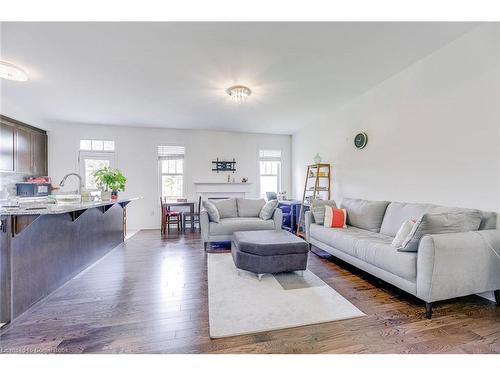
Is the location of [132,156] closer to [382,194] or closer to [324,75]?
[324,75]

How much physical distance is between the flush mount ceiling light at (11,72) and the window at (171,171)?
3.08m

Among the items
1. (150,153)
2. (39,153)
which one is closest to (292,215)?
(150,153)

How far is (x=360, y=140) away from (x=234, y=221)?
2609 mm

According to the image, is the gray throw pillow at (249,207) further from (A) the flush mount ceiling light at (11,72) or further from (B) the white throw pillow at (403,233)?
(A) the flush mount ceiling light at (11,72)

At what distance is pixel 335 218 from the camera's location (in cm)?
341

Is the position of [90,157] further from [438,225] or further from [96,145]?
[438,225]

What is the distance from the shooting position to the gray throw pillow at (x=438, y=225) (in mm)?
1953

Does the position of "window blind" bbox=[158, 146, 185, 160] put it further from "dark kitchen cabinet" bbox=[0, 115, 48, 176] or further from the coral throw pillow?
the coral throw pillow

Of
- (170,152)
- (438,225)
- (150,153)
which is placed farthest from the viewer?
(170,152)

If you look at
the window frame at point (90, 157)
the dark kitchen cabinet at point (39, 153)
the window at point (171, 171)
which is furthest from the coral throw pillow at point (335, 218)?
the dark kitchen cabinet at point (39, 153)

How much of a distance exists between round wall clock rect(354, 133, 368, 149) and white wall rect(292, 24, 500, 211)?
84mm

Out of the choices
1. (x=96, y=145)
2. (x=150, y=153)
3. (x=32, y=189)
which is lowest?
(x=32, y=189)
